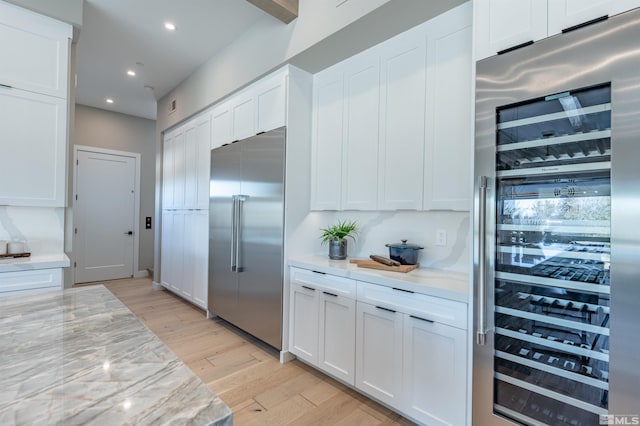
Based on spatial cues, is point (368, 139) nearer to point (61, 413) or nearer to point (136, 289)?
point (61, 413)

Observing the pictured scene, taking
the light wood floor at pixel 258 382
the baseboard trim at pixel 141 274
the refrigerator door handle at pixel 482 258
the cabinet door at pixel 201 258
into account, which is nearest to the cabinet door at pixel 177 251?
the cabinet door at pixel 201 258

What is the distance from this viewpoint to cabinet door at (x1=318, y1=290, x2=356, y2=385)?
7.21ft

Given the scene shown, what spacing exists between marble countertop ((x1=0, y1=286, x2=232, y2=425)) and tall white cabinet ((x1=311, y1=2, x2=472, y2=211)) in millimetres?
1814

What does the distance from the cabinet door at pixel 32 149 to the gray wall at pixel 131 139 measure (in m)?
3.01

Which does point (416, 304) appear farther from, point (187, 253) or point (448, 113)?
point (187, 253)

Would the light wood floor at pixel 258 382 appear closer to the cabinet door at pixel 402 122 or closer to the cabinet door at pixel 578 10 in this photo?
the cabinet door at pixel 402 122

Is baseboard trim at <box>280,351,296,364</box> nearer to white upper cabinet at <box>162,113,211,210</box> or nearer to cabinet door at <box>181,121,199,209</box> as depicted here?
white upper cabinet at <box>162,113,211,210</box>

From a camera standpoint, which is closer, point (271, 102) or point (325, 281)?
point (325, 281)

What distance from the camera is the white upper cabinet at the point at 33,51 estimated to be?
2404 millimetres

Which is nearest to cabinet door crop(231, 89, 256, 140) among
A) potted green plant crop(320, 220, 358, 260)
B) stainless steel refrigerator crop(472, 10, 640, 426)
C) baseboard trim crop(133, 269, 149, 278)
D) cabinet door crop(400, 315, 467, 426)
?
potted green plant crop(320, 220, 358, 260)

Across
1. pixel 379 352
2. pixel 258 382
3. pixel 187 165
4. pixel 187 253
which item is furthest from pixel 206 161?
pixel 379 352

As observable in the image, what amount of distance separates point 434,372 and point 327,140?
199 centimetres

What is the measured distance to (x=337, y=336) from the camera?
2295mm

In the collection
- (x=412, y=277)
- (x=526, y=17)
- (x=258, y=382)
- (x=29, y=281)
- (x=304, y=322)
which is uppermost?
(x=526, y=17)
